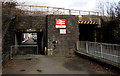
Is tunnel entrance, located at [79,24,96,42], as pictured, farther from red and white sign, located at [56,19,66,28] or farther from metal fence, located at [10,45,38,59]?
metal fence, located at [10,45,38,59]

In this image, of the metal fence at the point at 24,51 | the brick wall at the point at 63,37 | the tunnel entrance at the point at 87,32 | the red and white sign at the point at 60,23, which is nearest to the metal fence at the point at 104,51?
the brick wall at the point at 63,37

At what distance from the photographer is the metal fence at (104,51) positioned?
244 inches

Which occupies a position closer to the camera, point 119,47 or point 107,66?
point 119,47

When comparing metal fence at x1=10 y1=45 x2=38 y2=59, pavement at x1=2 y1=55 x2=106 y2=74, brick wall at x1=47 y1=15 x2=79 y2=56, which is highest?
brick wall at x1=47 y1=15 x2=79 y2=56

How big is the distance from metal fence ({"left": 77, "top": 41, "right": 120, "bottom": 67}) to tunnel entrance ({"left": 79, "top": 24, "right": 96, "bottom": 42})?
6.31m

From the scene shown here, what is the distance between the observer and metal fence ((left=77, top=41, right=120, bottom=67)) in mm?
6202

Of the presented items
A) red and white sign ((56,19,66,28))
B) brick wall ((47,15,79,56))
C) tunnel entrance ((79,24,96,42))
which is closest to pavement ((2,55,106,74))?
brick wall ((47,15,79,56))

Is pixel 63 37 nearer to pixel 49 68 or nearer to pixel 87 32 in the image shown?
pixel 49 68

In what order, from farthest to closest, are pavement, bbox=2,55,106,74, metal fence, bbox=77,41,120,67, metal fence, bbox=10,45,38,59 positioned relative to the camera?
metal fence, bbox=10,45,38,59, metal fence, bbox=77,41,120,67, pavement, bbox=2,55,106,74

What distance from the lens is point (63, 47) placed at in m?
11.1

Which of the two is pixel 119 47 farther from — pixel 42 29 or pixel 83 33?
pixel 83 33

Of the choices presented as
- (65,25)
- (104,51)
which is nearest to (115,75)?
(104,51)

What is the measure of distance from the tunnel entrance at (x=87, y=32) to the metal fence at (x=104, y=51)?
6307mm

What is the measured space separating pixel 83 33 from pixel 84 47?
27.6 ft
